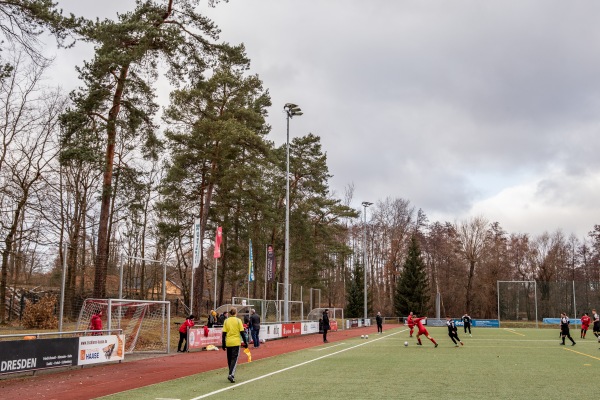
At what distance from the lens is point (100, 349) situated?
18.2 meters

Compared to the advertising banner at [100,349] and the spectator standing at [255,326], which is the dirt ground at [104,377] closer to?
the advertising banner at [100,349]

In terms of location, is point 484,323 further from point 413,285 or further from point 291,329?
point 291,329

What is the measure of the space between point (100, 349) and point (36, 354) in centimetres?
319

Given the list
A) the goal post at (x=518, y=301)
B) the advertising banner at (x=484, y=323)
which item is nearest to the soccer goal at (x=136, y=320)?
the advertising banner at (x=484, y=323)

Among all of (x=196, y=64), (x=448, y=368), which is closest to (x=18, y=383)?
(x=448, y=368)

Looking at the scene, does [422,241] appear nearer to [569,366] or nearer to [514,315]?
[514,315]

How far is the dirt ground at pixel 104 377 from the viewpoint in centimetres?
1261

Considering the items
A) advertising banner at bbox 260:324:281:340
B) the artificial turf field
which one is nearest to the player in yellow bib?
→ the artificial turf field

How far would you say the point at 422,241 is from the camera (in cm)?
7969

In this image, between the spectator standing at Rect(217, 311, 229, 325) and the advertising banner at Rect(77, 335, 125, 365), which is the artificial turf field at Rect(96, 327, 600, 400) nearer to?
the advertising banner at Rect(77, 335, 125, 365)

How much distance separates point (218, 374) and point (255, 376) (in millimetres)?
1308

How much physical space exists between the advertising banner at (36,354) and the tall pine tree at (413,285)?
5677 centimetres

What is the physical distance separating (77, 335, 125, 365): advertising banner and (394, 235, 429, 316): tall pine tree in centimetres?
5397

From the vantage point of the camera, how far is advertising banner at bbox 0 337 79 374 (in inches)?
557
